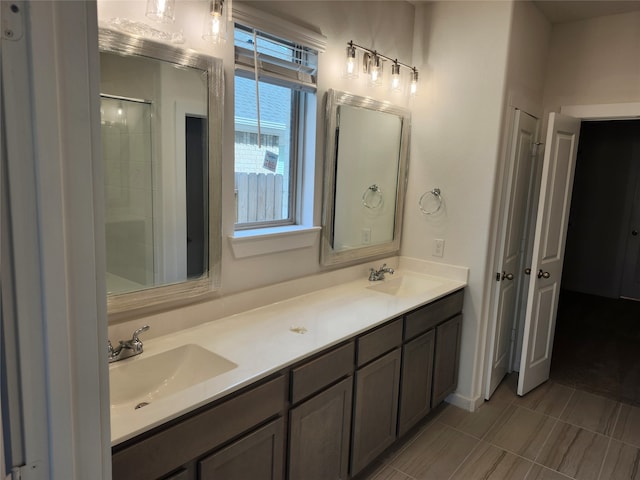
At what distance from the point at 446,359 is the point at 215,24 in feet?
7.42

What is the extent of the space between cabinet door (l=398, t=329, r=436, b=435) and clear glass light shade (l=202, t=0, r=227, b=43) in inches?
67.5

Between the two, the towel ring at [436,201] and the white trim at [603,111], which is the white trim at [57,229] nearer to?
the towel ring at [436,201]

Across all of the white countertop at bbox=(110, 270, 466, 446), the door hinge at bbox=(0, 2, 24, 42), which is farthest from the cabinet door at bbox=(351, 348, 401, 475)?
the door hinge at bbox=(0, 2, 24, 42)

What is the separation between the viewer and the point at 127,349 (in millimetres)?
1588

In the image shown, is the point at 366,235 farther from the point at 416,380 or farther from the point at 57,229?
the point at 57,229

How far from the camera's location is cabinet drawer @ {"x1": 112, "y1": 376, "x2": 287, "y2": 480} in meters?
1.18

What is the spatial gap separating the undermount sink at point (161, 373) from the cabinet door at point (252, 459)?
10.3 inches

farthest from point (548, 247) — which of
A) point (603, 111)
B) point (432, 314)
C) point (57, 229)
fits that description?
point (57, 229)

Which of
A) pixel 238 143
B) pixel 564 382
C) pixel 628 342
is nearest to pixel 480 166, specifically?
pixel 238 143

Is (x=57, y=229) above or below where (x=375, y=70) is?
below

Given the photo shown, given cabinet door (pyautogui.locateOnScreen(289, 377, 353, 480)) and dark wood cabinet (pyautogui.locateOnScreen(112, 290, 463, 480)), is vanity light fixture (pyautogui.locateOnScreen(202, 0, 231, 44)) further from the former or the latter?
cabinet door (pyautogui.locateOnScreen(289, 377, 353, 480))

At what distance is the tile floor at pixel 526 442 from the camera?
234cm

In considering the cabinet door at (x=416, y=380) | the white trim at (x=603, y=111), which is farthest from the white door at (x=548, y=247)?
the cabinet door at (x=416, y=380)

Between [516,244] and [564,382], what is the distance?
45.0 inches
